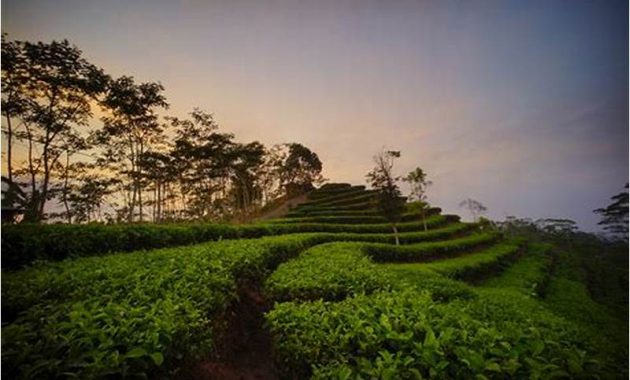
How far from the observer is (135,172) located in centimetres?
1984

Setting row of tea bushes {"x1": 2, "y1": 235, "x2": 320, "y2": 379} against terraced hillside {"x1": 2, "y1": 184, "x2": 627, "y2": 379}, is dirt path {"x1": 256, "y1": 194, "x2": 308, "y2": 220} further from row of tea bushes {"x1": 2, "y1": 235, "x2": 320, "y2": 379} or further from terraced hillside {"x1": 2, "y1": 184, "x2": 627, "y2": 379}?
row of tea bushes {"x1": 2, "y1": 235, "x2": 320, "y2": 379}

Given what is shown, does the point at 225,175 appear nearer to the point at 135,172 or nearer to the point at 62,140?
the point at 135,172

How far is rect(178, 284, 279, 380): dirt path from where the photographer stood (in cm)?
427

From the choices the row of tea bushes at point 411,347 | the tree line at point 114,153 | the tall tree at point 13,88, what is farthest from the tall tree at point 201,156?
the row of tea bushes at point 411,347

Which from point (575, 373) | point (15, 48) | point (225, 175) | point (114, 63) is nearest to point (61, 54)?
point (15, 48)

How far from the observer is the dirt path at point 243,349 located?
4270 millimetres

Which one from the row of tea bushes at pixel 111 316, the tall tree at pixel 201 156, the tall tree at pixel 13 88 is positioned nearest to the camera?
the row of tea bushes at pixel 111 316

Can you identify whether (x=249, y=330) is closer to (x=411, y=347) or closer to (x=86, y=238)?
(x=411, y=347)

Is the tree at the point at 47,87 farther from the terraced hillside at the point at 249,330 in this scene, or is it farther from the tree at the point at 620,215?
the tree at the point at 620,215

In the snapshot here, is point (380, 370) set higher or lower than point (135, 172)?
lower

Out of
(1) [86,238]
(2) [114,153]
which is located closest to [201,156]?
(2) [114,153]

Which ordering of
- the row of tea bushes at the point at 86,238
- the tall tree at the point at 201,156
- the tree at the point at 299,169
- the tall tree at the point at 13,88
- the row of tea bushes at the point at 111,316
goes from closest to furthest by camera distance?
the row of tea bushes at the point at 111,316 → the row of tea bushes at the point at 86,238 → the tall tree at the point at 13,88 → the tall tree at the point at 201,156 → the tree at the point at 299,169

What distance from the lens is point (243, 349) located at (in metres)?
5.36

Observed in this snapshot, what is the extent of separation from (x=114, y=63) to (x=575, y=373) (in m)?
6.63
